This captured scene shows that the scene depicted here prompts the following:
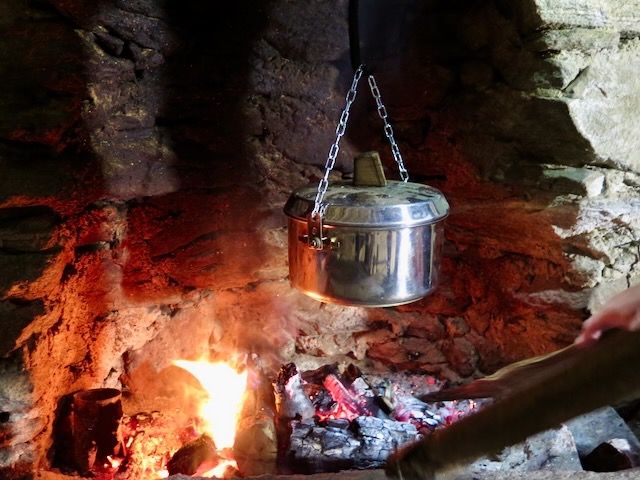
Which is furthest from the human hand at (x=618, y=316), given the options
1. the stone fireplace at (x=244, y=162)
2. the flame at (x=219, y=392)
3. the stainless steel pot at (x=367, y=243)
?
the flame at (x=219, y=392)

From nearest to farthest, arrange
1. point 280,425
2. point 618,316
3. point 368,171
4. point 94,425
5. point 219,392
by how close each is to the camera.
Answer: point 618,316 → point 368,171 → point 94,425 → point 280,425 → point 219,392

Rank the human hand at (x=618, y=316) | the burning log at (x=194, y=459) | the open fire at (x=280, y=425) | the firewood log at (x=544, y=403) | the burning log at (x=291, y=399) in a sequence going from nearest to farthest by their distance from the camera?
the firewood log at (x=544, y=403)
the human hand at (x=618, y=316)
the open fire at (x=280, y=425)
the burning log at (x=194, y=459)
the burning log at (x=291, y=399)

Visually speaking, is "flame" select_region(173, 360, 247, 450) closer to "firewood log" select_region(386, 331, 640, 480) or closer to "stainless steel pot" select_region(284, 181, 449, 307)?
"stainless steel pot" select_region(284, 181, 449, 307)

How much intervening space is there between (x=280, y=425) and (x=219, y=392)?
22.1 inches

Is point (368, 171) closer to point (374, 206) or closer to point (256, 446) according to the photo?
point (374, 206)

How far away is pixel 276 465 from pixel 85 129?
177 centimetres

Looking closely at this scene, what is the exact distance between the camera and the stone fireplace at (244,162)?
2322 mm

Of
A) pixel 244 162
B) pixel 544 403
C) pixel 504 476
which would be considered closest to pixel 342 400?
pixel 504 476

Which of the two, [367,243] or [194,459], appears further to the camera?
[194,459]

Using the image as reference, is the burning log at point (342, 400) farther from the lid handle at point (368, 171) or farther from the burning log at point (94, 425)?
the lid handle at point (368, 171)

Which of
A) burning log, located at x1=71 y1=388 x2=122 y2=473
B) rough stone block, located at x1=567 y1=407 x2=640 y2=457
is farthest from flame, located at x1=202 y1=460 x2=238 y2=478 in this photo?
rough stone block, located at x1=567 y1=407 x2=640 y2=457

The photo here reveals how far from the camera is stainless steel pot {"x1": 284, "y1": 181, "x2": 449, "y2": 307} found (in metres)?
2.05

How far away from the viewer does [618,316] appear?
158 cm

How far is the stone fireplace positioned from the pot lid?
0.71 metres
